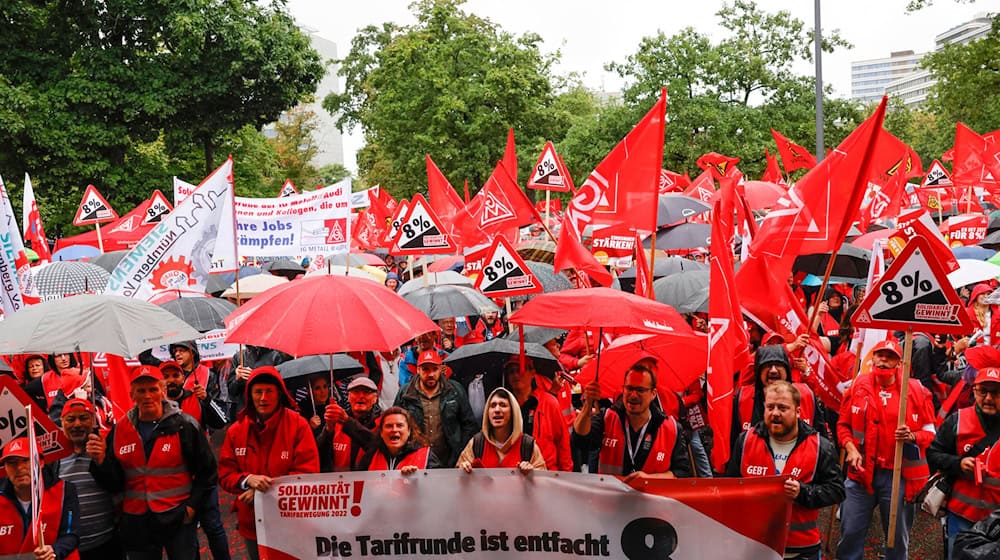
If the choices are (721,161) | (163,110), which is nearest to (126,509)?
(721,161)

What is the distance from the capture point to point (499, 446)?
5656mm

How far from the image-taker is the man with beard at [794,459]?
208 inches

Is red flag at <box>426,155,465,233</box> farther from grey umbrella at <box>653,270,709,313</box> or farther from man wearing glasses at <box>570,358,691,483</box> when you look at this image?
man wearing glasses at <box>570,358,691,483</box>

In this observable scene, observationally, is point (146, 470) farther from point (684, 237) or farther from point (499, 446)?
point (684, 237)

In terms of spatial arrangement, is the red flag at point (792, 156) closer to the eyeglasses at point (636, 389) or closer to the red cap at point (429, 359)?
the red cap at point (429, 359)

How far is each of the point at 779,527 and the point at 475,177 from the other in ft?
99.3

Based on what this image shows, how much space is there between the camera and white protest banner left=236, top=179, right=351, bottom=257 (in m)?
9.41

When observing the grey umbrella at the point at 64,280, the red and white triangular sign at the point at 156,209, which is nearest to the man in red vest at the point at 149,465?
the grey umbrella at the point at 64,280

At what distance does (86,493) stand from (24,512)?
2.19ft

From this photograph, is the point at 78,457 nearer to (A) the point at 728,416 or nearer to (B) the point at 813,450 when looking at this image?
(A) the point at 728,416

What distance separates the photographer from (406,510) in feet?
17.5

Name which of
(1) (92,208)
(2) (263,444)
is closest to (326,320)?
(2) (263,444)

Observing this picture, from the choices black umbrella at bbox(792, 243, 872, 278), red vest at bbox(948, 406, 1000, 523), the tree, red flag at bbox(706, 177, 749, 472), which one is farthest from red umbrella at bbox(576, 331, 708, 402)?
the tree

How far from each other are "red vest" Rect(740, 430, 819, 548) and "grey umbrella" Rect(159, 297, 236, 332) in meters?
5.82
